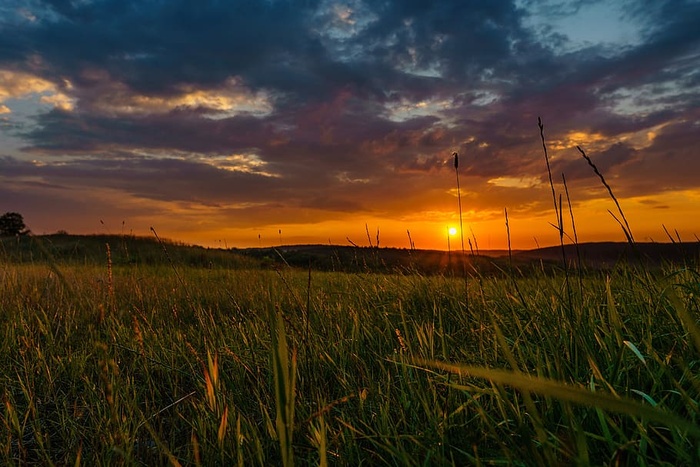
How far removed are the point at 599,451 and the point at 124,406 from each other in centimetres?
220

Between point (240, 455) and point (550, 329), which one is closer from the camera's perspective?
point (240, 455)

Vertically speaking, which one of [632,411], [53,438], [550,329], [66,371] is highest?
[632,411]

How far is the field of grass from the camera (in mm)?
1331

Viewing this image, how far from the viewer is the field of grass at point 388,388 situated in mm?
1331

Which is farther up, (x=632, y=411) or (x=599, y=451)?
(x=632, y=411)

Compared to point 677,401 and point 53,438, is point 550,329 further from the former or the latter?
point 53,438

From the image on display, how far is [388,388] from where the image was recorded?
1.98m

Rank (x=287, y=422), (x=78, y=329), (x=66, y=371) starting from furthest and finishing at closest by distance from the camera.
Result: 1. (x=78, y=329)
2. (x=66, y=371)
3. (x=287, y=422)

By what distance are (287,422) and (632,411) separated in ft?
2.21

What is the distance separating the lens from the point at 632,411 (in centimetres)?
58

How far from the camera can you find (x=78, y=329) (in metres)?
4.22

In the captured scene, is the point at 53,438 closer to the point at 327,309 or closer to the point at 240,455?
the point at 240,455

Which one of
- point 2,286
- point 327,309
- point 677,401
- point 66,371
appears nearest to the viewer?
point 677,401

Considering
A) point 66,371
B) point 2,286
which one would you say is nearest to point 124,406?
point 66,371
